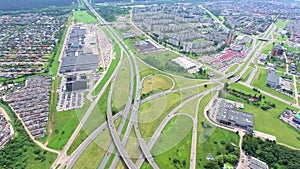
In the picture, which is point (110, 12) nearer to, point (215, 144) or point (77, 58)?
point (77, 58)

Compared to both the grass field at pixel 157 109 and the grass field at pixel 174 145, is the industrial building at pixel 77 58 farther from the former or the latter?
the grass field at pixel 174 145

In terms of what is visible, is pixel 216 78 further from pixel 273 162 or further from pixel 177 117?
pixel 273 162

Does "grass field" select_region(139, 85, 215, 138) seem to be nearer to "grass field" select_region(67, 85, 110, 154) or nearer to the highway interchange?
the highway interchange

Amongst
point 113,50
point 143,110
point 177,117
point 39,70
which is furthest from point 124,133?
point 113,50

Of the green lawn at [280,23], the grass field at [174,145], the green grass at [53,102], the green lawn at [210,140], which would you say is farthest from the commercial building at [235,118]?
the green lawn at [280,23]

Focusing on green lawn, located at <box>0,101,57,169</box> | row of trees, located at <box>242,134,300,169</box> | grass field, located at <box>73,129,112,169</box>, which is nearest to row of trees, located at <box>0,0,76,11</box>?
green lawn, located at <box>0,101,57,169</box>

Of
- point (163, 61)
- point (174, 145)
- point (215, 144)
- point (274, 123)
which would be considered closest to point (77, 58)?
point (163, 61)
